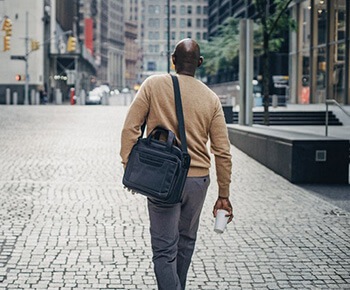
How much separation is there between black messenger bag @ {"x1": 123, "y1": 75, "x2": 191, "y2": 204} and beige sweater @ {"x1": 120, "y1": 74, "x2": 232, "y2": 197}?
0.07m

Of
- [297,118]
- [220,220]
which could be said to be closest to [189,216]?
[220,220]

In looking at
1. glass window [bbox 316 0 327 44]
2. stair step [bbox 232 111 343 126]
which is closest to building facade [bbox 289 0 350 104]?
glass window [bbox 316 0 327 44]

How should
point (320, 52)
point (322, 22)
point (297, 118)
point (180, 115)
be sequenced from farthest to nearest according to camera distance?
point (320, 52)
point (322, 22)
point (297, 118)
point (180, 115)

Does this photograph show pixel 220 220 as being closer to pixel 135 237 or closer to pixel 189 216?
pixel 189 216

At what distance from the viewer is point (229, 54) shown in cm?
8044

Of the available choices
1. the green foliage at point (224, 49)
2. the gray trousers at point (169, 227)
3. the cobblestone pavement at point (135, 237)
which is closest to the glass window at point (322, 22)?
the green foliage at point (224, 49)

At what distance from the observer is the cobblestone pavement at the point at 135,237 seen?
705cm

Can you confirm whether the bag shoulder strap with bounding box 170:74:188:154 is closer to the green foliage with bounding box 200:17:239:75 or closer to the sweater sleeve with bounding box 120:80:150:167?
the sweater sleeve with bounding box 120:80:150:167

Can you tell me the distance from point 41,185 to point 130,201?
2365 millimetres

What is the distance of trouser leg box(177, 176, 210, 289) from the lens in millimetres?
5188

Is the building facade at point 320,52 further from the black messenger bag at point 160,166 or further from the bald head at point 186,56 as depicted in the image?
the black messenger bag at point 160,166

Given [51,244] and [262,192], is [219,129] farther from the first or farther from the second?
[262,192]

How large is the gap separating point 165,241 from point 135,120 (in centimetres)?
74

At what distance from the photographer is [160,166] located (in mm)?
4914
